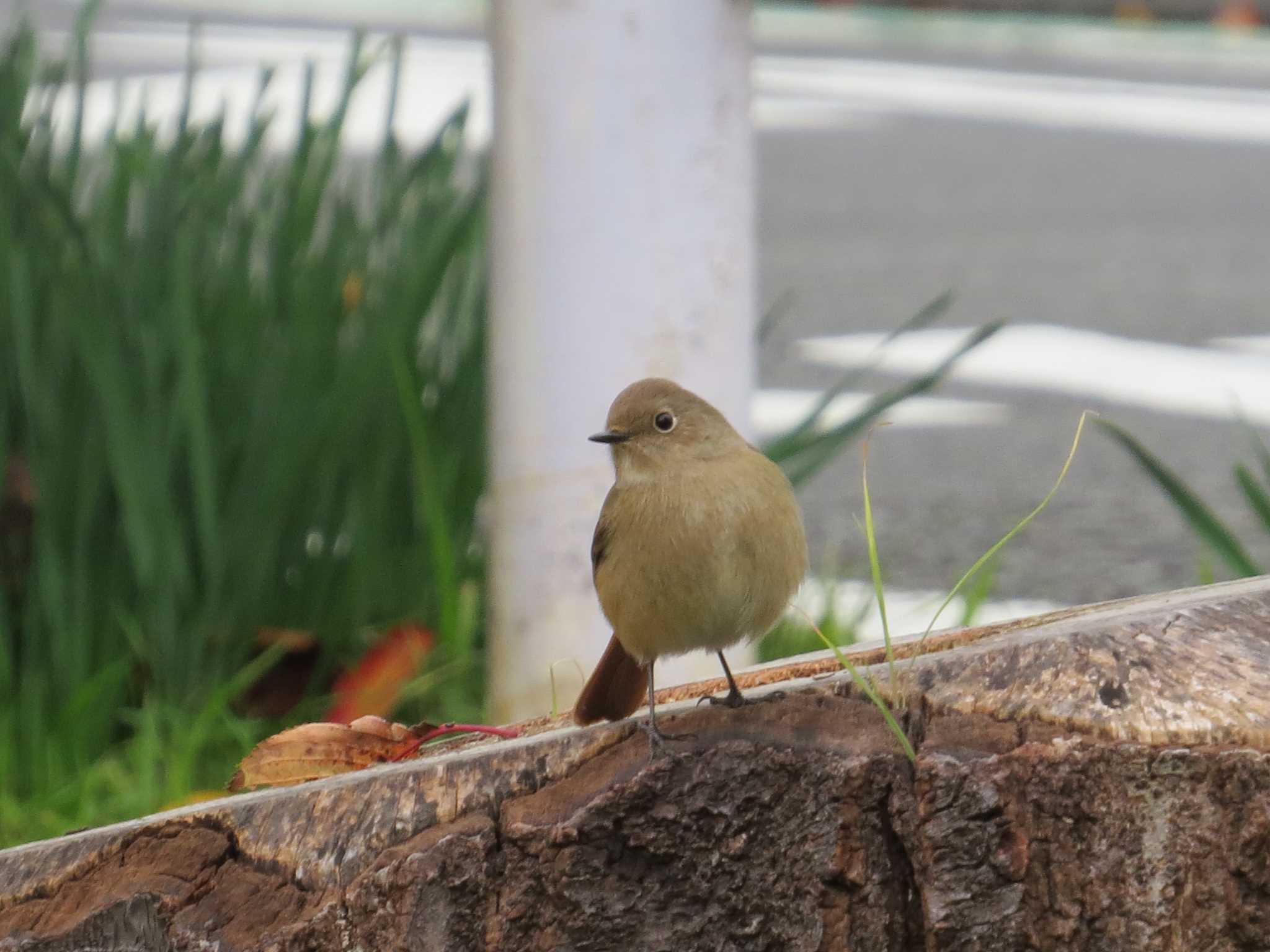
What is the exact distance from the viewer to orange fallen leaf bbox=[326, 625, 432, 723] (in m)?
2.99

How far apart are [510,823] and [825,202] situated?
282 inches

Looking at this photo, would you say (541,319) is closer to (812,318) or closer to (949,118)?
(812,318)

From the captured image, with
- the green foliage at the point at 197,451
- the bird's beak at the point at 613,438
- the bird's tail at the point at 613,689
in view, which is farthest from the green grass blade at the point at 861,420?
the bird's tail at the point at 613,689

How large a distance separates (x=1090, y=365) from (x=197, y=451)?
→ 3496 millimetres

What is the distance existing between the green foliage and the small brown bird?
840 millimetres

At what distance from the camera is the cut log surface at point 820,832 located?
165cm

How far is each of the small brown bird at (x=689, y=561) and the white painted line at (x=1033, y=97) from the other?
8375mm

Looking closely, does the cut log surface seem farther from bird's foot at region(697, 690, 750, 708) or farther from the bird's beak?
the bird's beak

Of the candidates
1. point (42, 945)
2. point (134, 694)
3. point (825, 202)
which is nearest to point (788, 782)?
point (42, 945)

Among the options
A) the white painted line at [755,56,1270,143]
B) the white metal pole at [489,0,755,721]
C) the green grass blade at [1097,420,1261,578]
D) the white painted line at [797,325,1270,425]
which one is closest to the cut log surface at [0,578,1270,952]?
the green grass blade at [1097,420,1261,578]

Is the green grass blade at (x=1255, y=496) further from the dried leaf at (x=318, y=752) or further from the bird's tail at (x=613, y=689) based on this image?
the dried leaf at (x=318, y=752)

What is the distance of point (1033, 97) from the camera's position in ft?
38.1

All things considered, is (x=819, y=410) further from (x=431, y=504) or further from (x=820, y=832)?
(x=820, y=832)

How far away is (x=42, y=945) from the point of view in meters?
1.76
